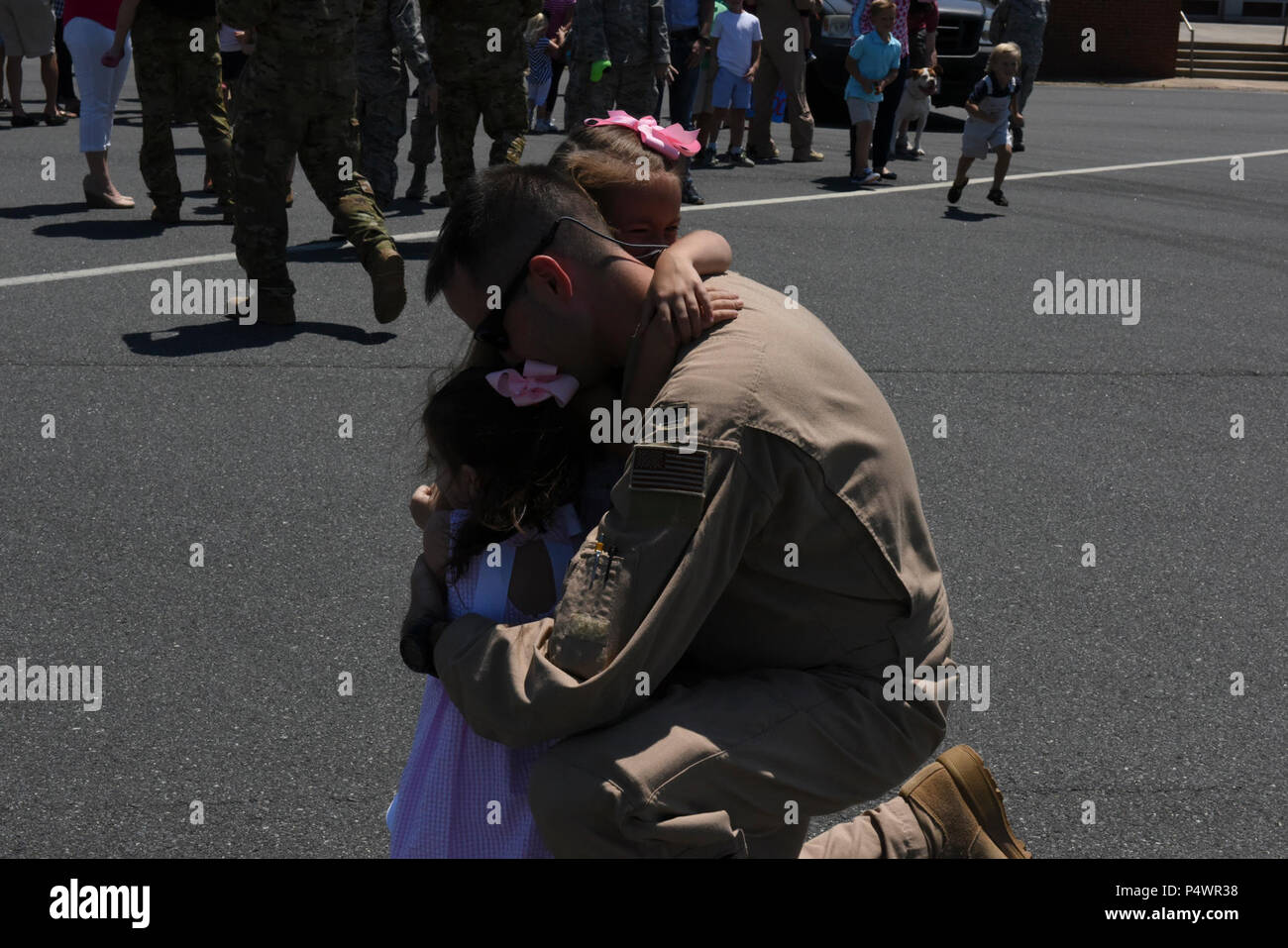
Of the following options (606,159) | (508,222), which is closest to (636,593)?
(508,222)

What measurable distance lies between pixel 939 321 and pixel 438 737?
544cm

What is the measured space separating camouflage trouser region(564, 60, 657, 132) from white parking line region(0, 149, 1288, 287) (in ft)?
3.09

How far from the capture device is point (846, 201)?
11.3m

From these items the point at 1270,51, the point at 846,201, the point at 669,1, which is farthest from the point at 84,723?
the point at 1270,51

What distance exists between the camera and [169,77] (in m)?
8.77

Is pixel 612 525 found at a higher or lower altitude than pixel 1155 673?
higher

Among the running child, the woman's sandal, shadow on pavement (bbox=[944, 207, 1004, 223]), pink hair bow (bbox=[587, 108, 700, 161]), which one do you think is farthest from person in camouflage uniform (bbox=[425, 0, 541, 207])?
pink hair bow (bbox=[587, 108, 700, 161])

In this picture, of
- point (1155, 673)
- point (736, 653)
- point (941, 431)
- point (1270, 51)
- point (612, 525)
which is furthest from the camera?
point (1270, 51)

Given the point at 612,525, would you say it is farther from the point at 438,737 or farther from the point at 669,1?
the point at 669,1

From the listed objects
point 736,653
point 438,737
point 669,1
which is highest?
point 669,1

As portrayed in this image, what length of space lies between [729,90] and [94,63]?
5739 mm

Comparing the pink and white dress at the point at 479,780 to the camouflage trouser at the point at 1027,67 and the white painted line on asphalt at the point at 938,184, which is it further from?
the camouflage trouser at the point at 1027,67

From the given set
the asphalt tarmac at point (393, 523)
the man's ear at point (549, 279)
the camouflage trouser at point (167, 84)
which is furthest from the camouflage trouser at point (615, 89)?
the man's ear at point (549, 279)

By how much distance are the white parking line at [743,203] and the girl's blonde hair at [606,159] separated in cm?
557
